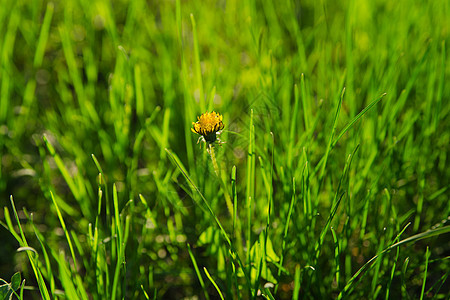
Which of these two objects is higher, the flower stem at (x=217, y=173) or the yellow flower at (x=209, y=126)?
the yellow flower at (x=209, y=126)

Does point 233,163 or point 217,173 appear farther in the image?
point 233,163

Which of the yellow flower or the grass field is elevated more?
the yellow flower

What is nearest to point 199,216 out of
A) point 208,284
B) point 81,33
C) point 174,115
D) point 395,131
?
point 208,284

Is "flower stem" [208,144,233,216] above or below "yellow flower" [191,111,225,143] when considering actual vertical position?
below

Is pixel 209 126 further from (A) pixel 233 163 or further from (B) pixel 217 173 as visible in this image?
(A) pixel 233 163

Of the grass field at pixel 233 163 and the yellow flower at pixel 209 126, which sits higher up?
the yellow flower at pixel 209 126

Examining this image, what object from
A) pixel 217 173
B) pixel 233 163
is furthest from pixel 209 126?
pixel 233 163

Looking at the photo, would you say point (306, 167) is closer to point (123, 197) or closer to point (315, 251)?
point (315, 251)

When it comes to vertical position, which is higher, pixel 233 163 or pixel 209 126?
pixel 209 126
